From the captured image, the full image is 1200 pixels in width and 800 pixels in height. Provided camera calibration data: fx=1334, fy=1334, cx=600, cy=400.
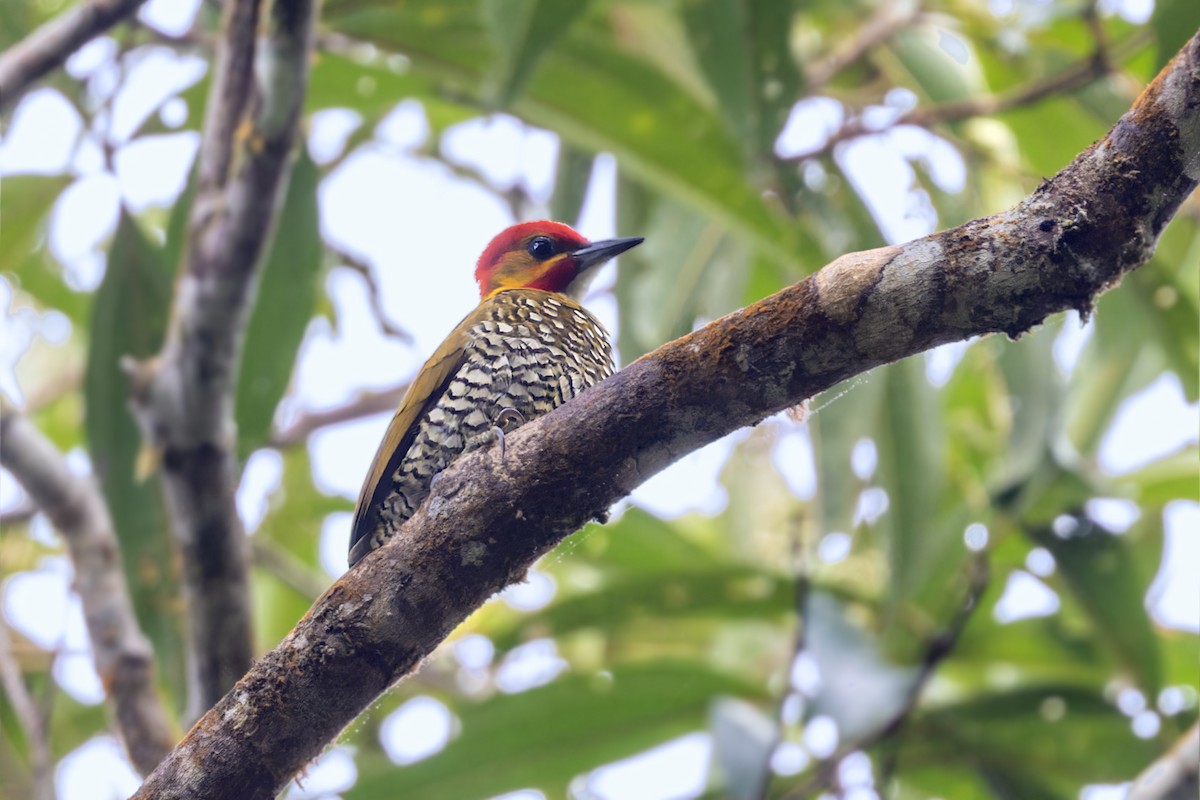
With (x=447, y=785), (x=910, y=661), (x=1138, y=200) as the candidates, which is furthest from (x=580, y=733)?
(x=1138, y=200)

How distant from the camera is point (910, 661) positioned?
470 centimetres

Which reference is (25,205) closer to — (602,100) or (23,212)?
(23,212)

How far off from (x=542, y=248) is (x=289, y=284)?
86cm

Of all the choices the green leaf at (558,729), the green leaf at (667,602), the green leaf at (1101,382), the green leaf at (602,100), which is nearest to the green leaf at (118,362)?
the green leaf at (602,100)

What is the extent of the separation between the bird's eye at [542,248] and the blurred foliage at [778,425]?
1.40 ft

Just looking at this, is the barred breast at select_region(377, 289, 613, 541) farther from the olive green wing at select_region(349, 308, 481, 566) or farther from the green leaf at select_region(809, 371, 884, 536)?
the green leaf at select_region(809, 371, 884, 536)

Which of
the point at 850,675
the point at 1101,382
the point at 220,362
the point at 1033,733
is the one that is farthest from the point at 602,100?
the point at 1033,733

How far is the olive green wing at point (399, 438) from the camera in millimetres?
3117

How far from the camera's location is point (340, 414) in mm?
5883

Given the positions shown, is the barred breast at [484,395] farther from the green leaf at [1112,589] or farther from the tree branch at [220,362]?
the green leaf at [1112,589]

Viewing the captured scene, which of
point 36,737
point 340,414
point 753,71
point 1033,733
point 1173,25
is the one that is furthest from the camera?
point 340,414

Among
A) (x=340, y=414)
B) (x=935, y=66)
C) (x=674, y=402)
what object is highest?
(x=340, y=414)

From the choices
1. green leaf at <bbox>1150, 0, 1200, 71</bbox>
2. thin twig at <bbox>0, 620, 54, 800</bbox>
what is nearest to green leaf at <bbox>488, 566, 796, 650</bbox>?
thin twig at <bbox>0, 620, 54, 800</bbox>

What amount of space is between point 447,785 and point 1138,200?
10.8 feet
